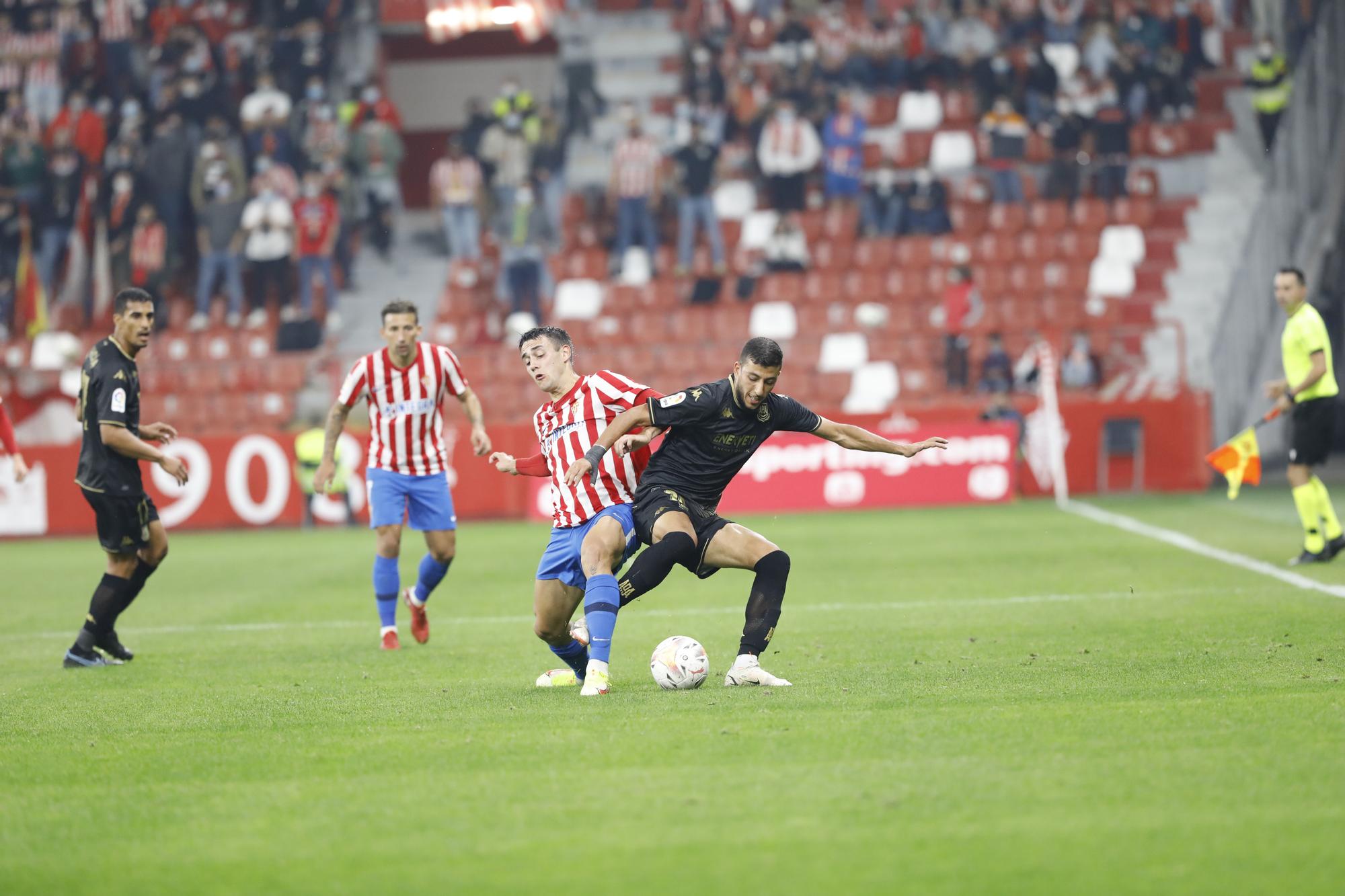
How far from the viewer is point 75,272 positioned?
26969 mm

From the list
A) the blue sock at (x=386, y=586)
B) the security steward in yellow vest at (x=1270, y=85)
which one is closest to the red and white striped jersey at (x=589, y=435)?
the blue sock at (x=386, y=586)

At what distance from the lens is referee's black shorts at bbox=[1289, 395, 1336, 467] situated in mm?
12531

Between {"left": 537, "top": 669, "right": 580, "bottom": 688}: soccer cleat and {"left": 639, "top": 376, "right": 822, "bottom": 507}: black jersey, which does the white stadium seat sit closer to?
{"left": 639, "top": 376, "right": 822, "bottom": 507}: black jersey

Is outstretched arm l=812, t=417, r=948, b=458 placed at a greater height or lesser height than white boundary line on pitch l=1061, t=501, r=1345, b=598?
greater

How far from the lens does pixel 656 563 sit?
24.7ft

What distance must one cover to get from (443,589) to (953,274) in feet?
40.1

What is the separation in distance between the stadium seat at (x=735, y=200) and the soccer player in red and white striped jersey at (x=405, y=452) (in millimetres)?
16771

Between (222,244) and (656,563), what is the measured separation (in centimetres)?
1980

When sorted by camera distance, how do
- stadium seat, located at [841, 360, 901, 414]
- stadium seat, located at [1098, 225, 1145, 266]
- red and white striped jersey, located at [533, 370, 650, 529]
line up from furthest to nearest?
stadium seat, located at [1098, 225, 1145, 266] < stadium seat, located at [841, 360, 901, 414] < red and white striped jersey, located at [533, 370, 650, 529]

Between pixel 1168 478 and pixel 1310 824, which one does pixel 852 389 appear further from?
pixel 1310 824

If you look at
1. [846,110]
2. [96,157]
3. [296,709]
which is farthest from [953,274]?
[296,709]

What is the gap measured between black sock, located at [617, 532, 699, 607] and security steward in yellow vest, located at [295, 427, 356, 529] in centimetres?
1264

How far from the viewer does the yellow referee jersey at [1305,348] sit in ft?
40.4

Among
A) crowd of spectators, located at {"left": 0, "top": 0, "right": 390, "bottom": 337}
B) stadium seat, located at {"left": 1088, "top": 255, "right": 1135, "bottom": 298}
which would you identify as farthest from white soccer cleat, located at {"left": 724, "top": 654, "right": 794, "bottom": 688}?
crowd of spectators, located at {"left": 0, "top": 0, "right": 390, "bottom": 337}
